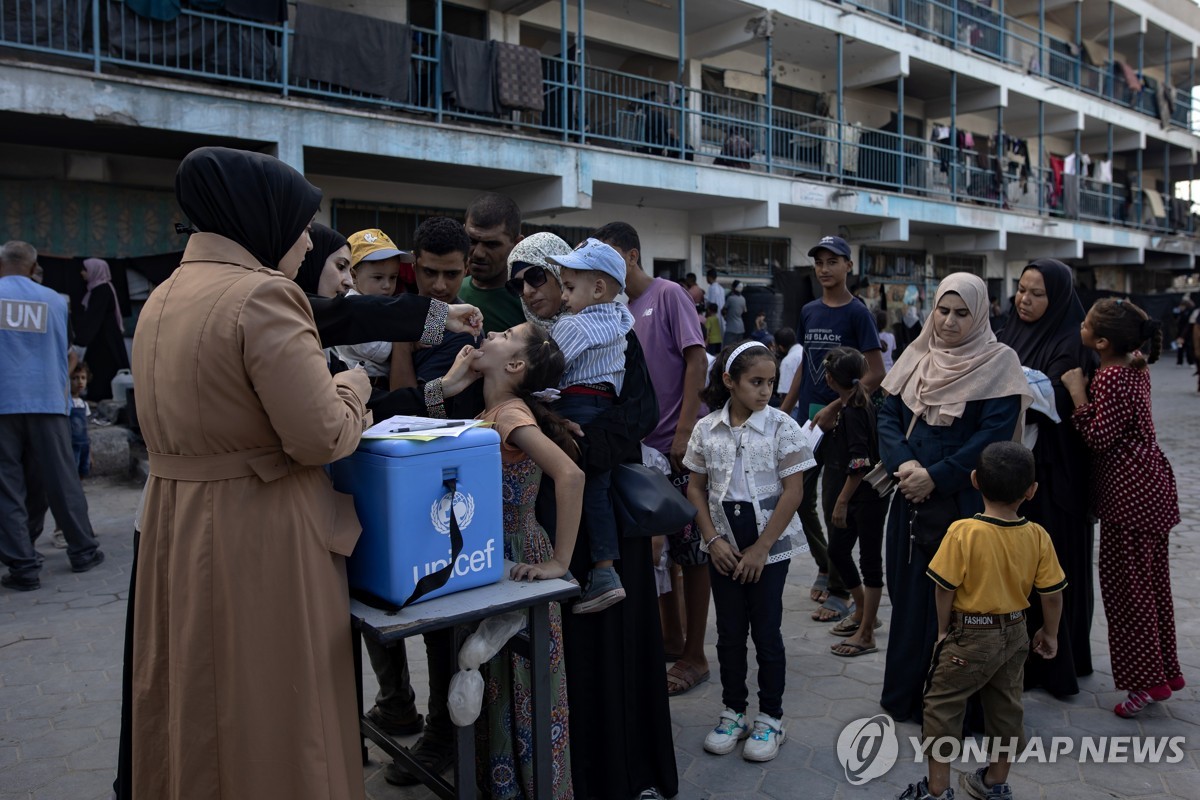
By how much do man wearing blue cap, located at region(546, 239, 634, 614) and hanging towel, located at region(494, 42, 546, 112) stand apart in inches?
342

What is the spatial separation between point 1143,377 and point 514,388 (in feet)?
8.69

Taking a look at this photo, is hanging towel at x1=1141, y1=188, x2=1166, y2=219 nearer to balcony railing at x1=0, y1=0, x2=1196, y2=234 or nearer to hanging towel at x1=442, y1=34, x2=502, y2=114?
balcony railing at x1=0, y1=0, x2=1196, y2=234

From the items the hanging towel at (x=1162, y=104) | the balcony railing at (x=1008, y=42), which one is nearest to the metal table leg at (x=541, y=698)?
the balcony railing at (x=1008, y=42)

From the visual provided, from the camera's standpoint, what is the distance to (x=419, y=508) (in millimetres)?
2029

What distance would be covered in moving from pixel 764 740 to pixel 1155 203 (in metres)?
29.6

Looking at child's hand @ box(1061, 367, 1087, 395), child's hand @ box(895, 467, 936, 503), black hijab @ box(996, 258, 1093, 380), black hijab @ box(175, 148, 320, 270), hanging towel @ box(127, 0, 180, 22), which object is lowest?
child's hand @ box(895, 467, 936, 503)

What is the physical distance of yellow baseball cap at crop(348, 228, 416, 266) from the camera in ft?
10.2

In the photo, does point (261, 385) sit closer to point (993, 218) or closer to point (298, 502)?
point (298, 502)

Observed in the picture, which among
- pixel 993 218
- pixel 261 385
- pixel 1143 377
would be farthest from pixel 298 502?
pixel 993 218

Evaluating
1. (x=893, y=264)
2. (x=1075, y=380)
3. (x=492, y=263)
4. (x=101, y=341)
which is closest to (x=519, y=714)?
(x=492, y=263)

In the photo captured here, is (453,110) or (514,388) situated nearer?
(514,388)

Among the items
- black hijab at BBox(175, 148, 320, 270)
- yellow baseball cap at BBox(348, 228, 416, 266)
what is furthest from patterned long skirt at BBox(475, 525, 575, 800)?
yellow baseball cap at BBox(348, 228, 416, 266)

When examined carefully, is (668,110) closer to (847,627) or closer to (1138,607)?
(847,627)

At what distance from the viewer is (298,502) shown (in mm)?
1977
